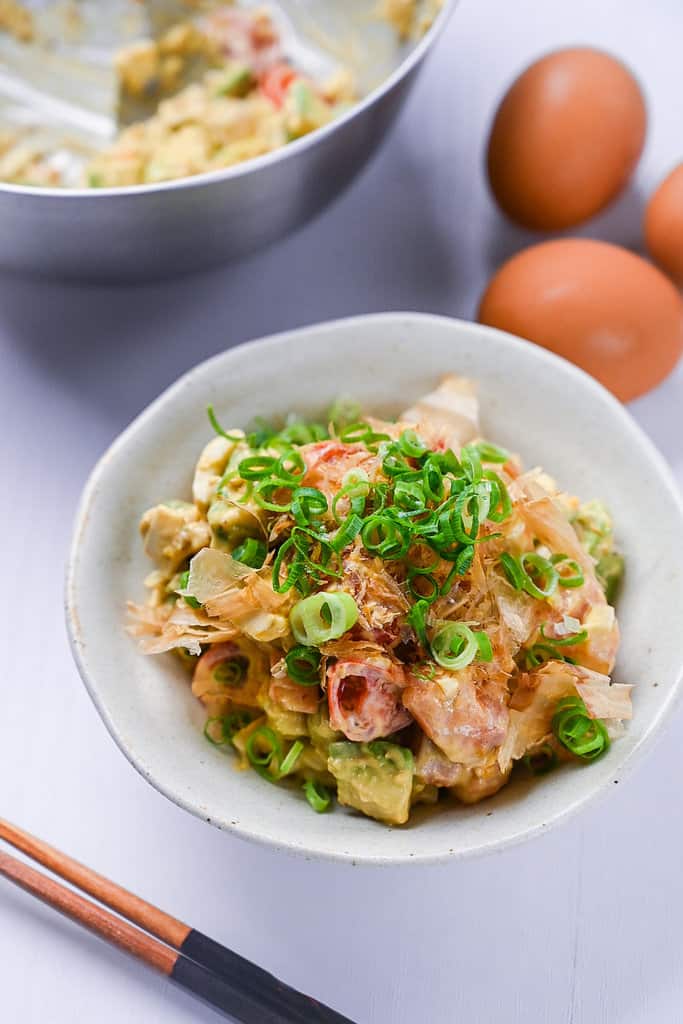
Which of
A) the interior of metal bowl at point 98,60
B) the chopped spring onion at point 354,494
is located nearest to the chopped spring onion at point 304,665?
the chopped spring onion at point 354,494

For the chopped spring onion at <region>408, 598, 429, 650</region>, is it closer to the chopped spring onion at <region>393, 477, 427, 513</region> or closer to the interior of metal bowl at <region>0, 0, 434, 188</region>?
the chopped spring onion at <region>393, 477, 427, 513</region>

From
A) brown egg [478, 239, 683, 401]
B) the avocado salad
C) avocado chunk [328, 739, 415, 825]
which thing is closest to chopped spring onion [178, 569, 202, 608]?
the avocado salad

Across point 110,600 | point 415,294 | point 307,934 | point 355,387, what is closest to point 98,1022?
point 307,934

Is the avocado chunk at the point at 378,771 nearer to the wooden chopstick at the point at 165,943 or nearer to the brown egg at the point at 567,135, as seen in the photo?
the wooden chopstick at the point at 165,943

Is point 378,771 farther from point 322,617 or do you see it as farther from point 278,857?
point 278,857

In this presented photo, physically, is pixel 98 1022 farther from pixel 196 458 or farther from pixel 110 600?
pixel 196 458
